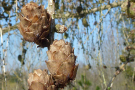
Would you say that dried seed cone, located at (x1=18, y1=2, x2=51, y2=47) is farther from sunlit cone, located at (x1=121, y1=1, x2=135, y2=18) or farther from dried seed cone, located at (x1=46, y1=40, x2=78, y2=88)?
sunlit cone, located at (x1=121, y1=1, x2=135, y2=18)

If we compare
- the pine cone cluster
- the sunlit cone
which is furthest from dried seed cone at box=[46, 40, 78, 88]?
the sunlit cone

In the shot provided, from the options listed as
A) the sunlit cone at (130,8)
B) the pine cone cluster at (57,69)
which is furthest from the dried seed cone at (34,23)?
the sunlit cone at (130,8)

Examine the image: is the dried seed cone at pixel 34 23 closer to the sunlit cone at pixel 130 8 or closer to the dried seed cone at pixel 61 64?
the dried seed cone at pixel 61 64

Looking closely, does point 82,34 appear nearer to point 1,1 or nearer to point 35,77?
point 1,1

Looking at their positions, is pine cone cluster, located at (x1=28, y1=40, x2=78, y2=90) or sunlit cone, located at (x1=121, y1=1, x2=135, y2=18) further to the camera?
sunlit cone, located at (x1=121, y1=1, x2=135, y2=18)

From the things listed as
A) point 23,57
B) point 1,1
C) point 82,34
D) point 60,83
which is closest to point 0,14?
point 1,1

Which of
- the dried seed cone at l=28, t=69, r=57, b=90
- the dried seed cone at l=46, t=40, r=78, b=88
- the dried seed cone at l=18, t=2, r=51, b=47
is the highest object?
the dried seed cone at l=18, t=2, r=51, b=47

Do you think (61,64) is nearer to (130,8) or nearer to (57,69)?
(57,69)

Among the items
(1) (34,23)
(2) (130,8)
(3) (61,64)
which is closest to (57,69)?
(3) (61,64)
